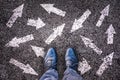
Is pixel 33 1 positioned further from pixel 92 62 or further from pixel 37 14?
pixel 92 62

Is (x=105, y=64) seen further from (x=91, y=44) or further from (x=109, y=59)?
(x=91, y=44)

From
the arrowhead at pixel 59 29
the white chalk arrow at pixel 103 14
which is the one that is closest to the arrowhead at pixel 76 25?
the arrowhead at pixel 59 29

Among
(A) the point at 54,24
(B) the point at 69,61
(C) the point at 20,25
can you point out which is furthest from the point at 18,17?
(B) the point at 69,61

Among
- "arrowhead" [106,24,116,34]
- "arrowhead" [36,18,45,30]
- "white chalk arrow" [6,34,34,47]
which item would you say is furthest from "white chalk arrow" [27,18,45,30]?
"arrowhead" [106,24,116,34]

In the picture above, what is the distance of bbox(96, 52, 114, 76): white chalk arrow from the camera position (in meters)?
3.50

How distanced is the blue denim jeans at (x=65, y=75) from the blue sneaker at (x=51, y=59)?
0.10 m

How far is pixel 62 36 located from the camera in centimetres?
357

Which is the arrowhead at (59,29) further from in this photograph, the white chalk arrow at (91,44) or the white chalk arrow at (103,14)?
the white chalk arrow at (103,14)

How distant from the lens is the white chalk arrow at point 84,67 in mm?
3514

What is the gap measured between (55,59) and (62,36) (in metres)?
0.34

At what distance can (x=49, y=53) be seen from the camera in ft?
11.6

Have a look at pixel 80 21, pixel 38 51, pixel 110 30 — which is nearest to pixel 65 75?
pixel 38 51

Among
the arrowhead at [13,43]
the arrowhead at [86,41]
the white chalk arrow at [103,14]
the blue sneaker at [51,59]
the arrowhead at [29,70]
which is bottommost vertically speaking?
the arrowhead at [29,70]

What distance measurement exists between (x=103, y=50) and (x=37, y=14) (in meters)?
1.09
